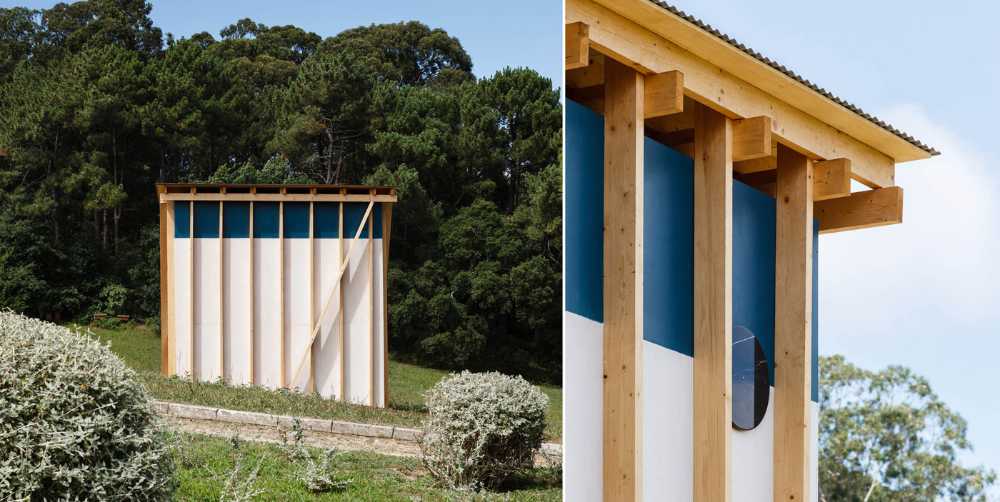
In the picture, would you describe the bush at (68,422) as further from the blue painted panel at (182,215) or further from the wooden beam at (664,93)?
the blue painted panel at (182,215)

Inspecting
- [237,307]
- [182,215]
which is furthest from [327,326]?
[182,215]

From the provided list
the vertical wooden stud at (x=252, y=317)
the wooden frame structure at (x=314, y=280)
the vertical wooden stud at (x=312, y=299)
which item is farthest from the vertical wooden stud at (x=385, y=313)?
the vertical wooden stud at (x=252, y=317)

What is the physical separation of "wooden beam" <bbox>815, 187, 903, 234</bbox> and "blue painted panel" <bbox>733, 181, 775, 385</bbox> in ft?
2.25

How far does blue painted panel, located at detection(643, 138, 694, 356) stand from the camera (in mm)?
3533

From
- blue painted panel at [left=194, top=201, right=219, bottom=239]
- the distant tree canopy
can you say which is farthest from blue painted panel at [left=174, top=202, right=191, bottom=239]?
the distant tree canopy

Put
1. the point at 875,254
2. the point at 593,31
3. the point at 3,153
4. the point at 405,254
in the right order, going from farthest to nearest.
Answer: the point at 875,254 < the point at 405,254 < the point at 3,153 < the point at 593,31

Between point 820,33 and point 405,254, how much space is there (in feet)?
35.2

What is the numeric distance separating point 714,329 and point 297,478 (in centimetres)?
237

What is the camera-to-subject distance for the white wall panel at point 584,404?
10.6ft

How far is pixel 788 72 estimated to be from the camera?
3.73 m

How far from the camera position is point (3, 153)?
4.55 meters

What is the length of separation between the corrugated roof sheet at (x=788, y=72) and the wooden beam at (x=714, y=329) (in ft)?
1.03

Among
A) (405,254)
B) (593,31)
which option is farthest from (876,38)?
(593,31)

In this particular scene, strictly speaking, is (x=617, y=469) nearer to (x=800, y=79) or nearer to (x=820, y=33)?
(x=800, y=79)
